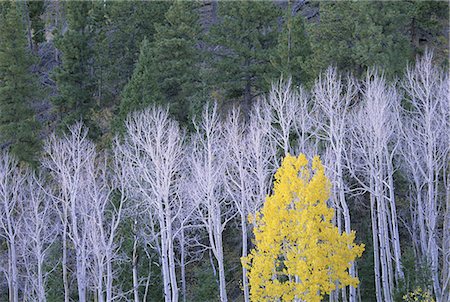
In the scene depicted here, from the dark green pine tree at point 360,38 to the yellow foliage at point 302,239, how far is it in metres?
10.6

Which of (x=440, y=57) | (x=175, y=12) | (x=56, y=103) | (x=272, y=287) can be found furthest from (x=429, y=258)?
(x=56, y=103)

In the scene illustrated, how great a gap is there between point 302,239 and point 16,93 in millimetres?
19714

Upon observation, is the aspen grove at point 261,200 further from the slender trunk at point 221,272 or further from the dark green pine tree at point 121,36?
the dark green pine tree at point 121,36

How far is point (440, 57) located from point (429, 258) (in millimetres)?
14786

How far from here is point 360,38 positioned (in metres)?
26.3

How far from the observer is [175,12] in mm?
31750

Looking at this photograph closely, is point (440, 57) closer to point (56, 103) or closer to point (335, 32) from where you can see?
point (335, 32)

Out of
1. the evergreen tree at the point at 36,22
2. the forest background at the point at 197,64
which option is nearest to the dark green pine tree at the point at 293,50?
the forest background at the point at 197,64

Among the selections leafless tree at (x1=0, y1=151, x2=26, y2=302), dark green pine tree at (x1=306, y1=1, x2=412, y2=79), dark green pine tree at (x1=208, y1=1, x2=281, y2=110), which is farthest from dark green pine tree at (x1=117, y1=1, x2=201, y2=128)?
dark green pine tree at (x1=306, y1=1, x2=412, y2=79)

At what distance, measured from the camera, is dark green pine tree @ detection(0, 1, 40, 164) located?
1130 inches

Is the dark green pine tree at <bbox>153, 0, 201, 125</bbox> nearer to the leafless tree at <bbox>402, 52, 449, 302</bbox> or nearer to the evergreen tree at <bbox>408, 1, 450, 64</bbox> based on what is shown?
the evergreen tree at <bbox>408, 1, 450, 64</bbox>

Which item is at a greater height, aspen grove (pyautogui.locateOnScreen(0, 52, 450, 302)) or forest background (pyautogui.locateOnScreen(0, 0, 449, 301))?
forest background (pyautogui.locateOnScreen(0, 0, 449, 301))

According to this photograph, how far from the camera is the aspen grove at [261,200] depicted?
17.7 m

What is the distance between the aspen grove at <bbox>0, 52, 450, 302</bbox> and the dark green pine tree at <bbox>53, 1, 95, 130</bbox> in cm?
589
